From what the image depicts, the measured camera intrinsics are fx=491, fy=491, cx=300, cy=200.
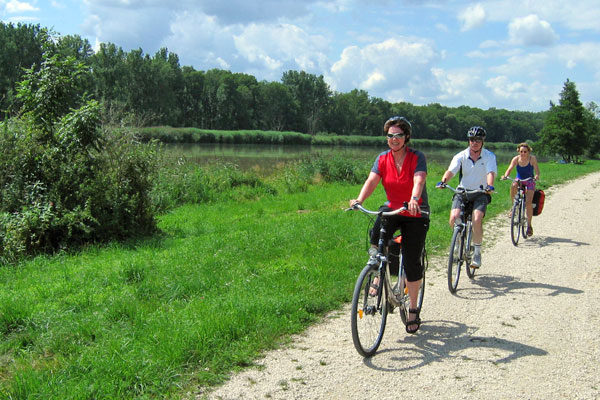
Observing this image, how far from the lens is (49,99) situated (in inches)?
352

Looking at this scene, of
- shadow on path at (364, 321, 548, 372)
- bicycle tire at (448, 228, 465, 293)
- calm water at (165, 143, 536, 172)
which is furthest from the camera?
calm water at (165, 143, 536, 172)

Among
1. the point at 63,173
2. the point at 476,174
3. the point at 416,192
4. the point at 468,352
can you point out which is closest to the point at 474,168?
the point at 476,174

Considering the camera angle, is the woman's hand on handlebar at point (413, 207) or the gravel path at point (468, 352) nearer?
the gravel path at point (468, 352)

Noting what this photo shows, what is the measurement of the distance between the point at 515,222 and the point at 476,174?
→ 119 inches

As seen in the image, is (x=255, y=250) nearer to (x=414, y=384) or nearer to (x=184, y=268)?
(x=184, y=268)

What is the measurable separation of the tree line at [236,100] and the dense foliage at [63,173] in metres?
38.4

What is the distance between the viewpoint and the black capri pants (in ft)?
13.5

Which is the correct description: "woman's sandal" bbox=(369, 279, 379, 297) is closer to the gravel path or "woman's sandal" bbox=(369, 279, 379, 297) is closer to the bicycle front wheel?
the bicycle front wheel

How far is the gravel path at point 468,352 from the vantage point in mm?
3516

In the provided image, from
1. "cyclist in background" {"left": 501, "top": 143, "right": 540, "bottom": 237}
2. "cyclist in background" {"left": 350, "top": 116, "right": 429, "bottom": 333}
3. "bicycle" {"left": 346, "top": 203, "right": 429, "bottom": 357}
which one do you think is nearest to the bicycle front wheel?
"bicycle" {"left": 346, "top": 203, "right": 429, "bottom": 357}

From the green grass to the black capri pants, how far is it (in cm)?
124

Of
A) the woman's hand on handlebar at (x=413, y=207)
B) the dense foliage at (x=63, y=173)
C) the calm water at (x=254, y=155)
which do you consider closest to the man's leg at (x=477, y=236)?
the woman's hand on handlebar at (x=413, y=207)

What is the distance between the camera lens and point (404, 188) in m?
4.19

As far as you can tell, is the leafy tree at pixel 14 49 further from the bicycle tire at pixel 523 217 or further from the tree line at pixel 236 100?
the bicycle tire at pixel 523 217
